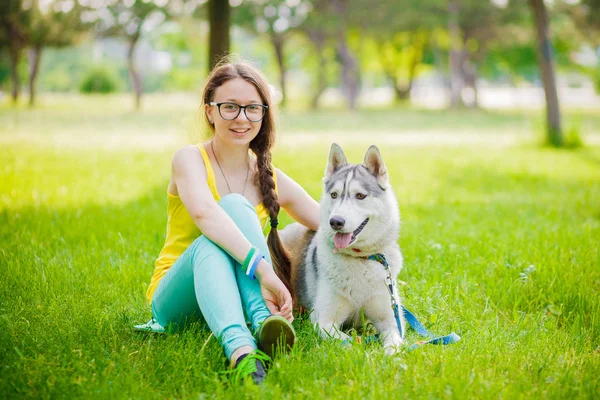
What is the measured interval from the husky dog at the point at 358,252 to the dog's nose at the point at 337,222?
4cm

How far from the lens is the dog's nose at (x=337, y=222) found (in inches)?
129

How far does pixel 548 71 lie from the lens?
13406 mm

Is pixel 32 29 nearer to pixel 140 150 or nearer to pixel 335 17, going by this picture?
pixel 335 17

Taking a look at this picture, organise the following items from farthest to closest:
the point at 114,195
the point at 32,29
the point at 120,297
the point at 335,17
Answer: the point at 32,29 < the point at 335,17 < the point at 114,195 < the point at 120,297

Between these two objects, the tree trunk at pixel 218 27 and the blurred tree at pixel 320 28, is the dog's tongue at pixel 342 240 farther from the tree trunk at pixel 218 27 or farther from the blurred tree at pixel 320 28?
the blurred tree at pixel 320 28

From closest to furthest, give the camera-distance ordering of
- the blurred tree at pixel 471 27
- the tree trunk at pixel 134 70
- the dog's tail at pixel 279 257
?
the dog's tail at pixel 279 257, the blurred tree at pixel 471 27, the tree trunk at pixel 134 70

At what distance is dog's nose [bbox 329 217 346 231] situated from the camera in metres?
3.28

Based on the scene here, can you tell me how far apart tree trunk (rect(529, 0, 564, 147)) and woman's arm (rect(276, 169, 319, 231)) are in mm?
11338

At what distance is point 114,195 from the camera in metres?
7.61

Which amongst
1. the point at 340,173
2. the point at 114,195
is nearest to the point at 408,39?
the point at 114,195

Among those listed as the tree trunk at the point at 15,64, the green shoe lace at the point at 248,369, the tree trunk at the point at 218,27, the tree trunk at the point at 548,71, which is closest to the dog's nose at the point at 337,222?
the green shoe lace at the point at 248,369

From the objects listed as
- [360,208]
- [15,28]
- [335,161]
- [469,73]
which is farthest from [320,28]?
[360,208]

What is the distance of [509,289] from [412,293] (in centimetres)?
75

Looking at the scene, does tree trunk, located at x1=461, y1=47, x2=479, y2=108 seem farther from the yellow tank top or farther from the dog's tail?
the yellow tank top
